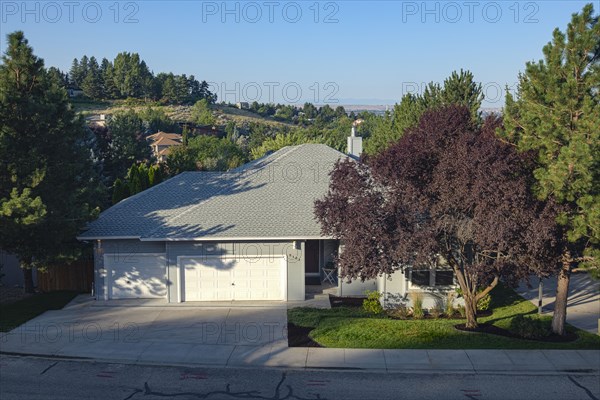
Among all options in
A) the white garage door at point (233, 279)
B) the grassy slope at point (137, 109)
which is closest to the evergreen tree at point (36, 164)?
the white garage door at point (233, 279)

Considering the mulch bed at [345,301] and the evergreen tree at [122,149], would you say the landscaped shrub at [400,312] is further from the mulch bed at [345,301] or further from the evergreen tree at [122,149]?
the evergreen tree at [122,149]

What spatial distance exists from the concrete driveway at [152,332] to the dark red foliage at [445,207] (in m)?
4.17

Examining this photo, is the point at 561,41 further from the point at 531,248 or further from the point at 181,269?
the point at 181,269

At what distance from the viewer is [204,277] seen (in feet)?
77.5

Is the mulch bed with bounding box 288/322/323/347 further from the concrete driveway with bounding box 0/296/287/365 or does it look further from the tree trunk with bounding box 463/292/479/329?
the tree trunk with bounding box 463/292/479/329

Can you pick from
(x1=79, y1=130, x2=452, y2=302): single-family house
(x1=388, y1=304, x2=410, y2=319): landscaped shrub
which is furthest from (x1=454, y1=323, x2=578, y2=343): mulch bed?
(x1=79, y1=130, x2=452, y2=302): single-family house

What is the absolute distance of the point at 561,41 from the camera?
17.0m

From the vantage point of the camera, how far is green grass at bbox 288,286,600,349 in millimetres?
18219

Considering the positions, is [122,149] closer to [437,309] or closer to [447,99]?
[447,99]

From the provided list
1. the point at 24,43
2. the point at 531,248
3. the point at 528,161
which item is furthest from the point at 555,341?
the point at 24,43

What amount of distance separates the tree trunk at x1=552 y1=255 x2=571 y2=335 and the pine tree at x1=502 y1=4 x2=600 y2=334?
676 mm

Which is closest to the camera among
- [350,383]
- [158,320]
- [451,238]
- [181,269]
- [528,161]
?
[350,383]

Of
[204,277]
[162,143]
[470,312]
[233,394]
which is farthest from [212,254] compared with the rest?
[162,143]

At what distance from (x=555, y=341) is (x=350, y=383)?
7.31m
